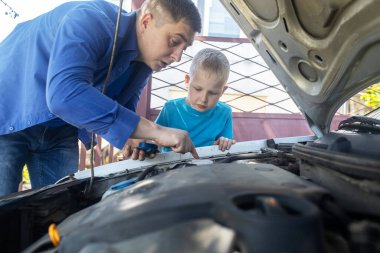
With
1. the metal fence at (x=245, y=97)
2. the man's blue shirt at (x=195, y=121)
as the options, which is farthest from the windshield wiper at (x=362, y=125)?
the metal fence at (x=245, y=97)

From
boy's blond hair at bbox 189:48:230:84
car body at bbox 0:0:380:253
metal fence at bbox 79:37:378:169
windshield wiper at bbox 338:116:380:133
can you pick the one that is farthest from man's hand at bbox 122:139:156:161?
metal fence at bbox 79:37:378:169

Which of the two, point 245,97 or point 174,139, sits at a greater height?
point 245,97

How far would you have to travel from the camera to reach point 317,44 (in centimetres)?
102

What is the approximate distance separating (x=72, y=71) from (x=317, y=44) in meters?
0.79

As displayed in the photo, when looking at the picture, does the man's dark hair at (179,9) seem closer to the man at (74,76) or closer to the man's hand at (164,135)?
the man at (74,76)

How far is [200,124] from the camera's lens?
1869 mm

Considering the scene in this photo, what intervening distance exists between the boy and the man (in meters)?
0.33

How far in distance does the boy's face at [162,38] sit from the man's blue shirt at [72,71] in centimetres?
5

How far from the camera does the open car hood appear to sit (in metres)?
0.84

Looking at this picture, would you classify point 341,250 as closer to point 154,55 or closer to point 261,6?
point 261,6

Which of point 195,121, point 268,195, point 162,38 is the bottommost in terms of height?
point 268,195

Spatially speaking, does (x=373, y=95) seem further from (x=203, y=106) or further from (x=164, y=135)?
(x=164, y=135)

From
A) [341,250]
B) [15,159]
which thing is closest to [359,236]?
[341,250]

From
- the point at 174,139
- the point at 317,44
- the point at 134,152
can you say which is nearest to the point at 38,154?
the point at 134,152
